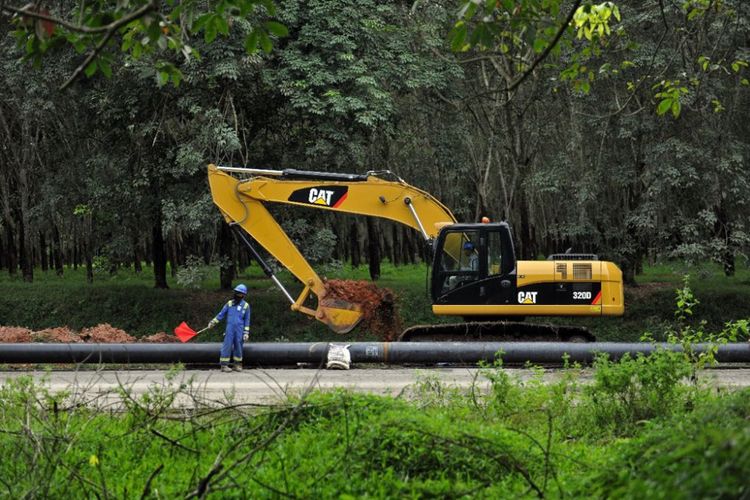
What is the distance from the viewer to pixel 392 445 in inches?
318

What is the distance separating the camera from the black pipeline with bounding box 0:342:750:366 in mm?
17656

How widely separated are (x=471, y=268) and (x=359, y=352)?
11.2 ft

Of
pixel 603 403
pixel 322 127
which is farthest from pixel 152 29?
pixel 322 127

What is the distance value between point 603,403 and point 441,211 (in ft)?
36.3

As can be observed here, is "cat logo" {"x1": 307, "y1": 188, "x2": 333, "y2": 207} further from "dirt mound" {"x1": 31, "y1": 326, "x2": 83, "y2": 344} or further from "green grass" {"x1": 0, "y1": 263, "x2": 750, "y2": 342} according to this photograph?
"dirt mound" {"x1": 31, "y1": 326, "x2": 83, "y2": 344}

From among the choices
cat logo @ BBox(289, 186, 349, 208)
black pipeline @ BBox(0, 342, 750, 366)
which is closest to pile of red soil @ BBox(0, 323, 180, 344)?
black pipeline @ BBox(0, 342, 750, 366)

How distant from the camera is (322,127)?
86.7 ft

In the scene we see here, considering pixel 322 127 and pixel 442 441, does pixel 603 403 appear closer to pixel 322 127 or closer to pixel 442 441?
pixel 442 441

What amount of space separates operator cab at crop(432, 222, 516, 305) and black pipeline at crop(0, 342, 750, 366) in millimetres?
1968

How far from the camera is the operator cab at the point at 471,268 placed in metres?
20.0

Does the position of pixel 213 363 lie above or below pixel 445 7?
below

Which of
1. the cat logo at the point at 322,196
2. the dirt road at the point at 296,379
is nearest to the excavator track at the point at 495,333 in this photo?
the dirt road at the point at 296,379

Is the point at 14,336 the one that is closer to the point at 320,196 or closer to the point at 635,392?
the point at 320,196

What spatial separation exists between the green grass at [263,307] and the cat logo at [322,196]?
5282 millimetres
